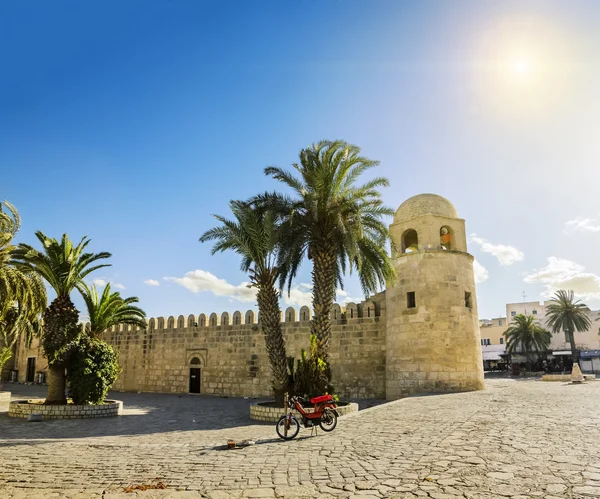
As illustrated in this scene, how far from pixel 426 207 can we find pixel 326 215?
5561mm

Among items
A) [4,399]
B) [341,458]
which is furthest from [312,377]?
[4,399]

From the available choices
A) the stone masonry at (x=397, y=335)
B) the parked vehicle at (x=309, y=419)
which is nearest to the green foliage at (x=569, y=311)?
the stone masonry at (x=397, y=335)

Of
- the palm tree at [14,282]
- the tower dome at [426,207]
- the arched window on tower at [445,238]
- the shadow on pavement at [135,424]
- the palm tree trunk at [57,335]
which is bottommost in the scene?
the shadow on pavement at [135,424]

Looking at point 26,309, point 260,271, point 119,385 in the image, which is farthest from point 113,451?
point 119,385

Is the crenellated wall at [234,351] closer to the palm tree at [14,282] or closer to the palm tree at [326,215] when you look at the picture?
the palm tree at [326,215]

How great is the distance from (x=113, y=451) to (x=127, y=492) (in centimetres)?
241

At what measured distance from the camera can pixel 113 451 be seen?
21.2 feet

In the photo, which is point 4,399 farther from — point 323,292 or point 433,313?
point 433,313

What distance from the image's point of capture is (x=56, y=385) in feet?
37.4

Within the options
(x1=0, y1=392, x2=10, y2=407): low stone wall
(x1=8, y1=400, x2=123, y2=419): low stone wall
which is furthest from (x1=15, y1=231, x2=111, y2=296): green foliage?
(x1=0, y1=392, x2=10, y2=407): low stone wall

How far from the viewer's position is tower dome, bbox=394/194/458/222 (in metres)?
15.4

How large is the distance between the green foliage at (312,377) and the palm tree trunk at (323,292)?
554mm

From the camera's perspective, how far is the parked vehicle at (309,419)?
7.15 meters

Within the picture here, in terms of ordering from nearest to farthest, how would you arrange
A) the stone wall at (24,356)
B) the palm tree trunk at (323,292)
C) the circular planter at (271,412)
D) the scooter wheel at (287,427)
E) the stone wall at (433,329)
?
the scooter wheel at (287,427) < the circular planter at (271,412) < the palm tree trunk at (323,292) < the stone wall at (433,329) < the stone wall at (24,356)
